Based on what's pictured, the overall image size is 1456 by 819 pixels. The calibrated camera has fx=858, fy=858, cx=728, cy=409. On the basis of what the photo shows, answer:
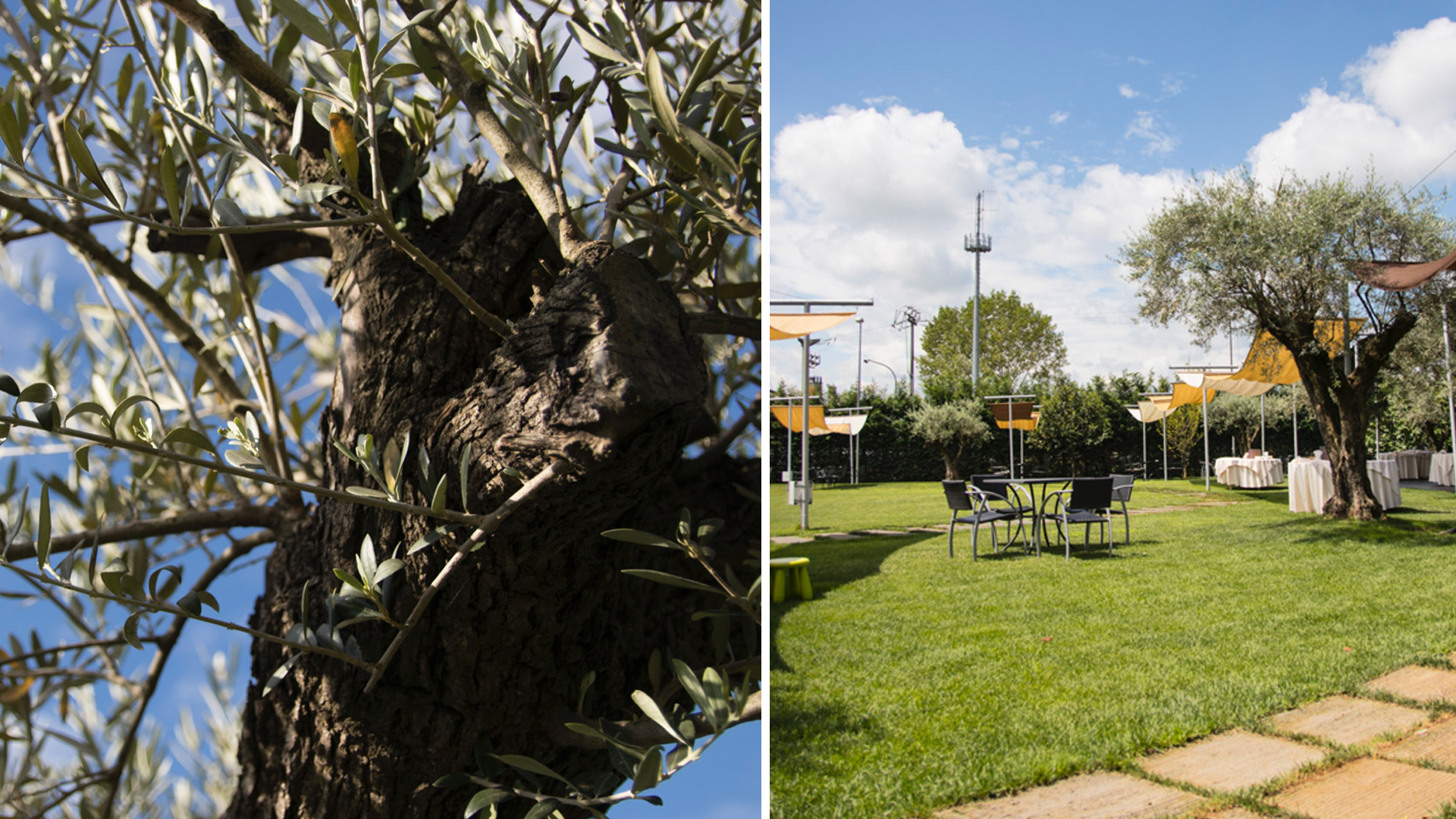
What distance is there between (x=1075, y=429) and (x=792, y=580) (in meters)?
0.91

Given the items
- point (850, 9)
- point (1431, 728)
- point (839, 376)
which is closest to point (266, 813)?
point (839, 376)

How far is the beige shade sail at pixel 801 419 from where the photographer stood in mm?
2373

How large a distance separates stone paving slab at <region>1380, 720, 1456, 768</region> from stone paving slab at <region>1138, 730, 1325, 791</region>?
0.16 m

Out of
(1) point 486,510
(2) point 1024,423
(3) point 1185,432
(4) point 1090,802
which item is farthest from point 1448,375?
(1) point 486,510

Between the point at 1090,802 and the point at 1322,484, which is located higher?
the point at 1322,484

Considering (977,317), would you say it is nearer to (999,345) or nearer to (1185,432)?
(999,345)

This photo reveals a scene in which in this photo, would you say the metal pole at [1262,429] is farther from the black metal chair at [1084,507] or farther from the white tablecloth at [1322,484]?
the black metal chair at [1084,507]

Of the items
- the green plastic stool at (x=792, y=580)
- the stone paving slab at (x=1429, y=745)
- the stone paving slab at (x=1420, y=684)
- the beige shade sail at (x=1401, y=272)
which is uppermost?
the beige shade sail at (x=1401, y=272)

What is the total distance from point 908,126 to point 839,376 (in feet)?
2.41

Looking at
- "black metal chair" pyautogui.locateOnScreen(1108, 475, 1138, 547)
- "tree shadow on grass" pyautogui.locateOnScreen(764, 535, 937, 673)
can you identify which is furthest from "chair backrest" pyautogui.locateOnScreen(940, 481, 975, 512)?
"black metal chair" pyautogui.locateOnScreen(1108, 475, 1138, 547)

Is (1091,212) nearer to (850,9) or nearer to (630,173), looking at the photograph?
(850,9)

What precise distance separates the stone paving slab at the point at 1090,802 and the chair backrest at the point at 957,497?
760mm

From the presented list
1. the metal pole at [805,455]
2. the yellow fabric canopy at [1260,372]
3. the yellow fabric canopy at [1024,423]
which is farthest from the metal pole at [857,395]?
the yellow fabric canopy at [1260,372]

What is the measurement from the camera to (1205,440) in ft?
7.98
